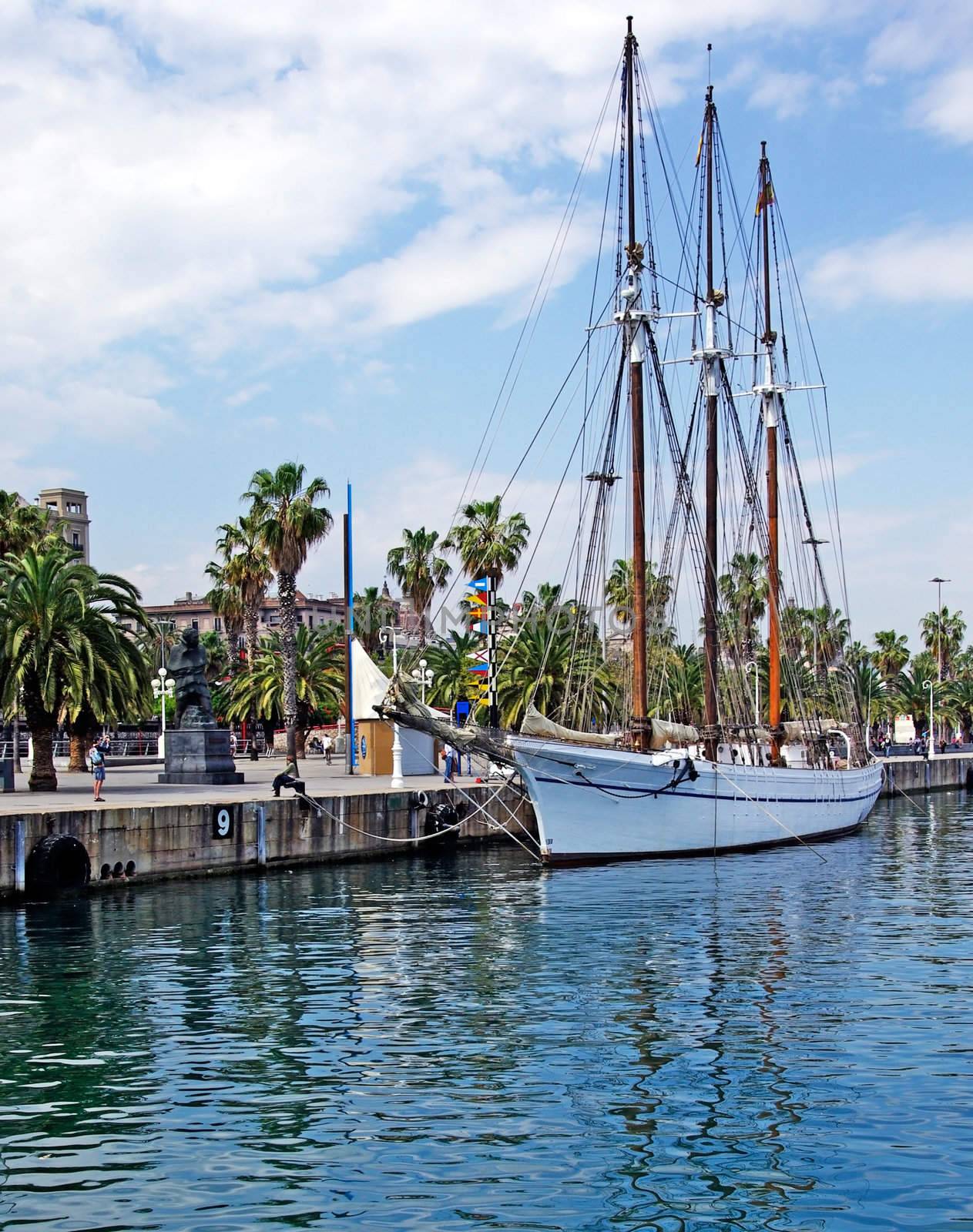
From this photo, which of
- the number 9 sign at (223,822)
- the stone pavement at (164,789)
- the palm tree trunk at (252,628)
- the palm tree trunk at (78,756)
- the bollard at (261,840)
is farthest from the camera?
the palm tree trunk at (252,628)

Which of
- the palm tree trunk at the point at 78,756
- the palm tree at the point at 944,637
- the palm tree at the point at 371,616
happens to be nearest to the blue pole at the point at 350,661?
the palm tree trunk at the point at 78,756

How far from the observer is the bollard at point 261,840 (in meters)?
35.6

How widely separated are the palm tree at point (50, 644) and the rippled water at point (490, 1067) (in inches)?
519

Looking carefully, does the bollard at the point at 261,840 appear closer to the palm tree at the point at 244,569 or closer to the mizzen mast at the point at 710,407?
Answer: the mizzen mast at the point at 710,407

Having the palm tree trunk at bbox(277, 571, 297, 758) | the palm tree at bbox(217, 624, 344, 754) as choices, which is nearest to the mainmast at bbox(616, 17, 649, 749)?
the palm tree trunk at bbox(277, 571, 297, 758)

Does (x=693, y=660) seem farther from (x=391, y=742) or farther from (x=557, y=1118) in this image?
(x=557, y=1118)

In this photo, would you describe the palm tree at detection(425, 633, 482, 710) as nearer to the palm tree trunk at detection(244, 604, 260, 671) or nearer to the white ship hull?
the palm tree trunk at detection(244, 604, 260, 671)

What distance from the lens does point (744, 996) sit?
18.4m

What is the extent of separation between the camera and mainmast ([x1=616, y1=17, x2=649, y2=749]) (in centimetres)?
4128

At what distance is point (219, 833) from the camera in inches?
1356

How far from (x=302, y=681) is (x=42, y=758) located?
109 feet

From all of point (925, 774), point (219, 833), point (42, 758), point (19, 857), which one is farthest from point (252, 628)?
point (19, 857)

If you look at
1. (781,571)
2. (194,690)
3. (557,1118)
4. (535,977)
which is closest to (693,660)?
(781,571)

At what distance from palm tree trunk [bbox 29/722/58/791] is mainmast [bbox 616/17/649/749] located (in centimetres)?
1805
